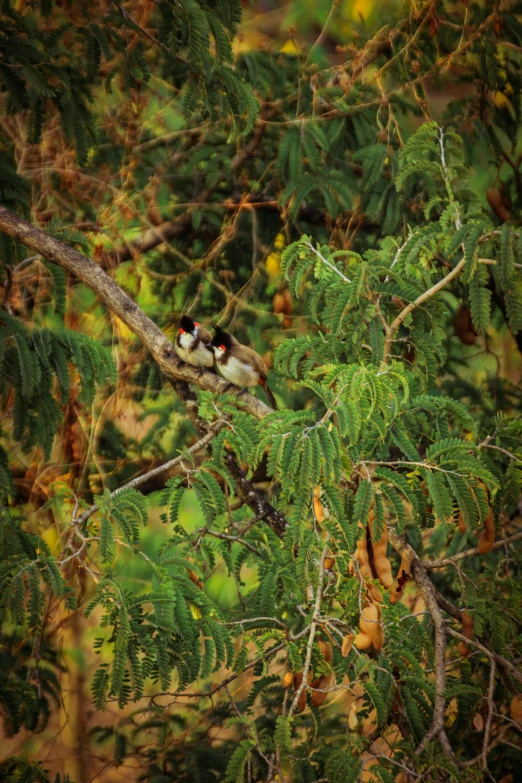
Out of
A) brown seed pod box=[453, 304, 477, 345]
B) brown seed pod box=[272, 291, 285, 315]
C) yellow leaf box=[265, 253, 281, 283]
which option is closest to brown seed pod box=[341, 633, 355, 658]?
brown seed pod box=[453, 304, 477, 345]

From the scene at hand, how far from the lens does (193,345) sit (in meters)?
3.91

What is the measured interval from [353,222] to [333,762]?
3.42 metres

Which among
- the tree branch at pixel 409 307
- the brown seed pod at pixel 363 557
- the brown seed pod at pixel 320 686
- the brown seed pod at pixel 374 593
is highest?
the tree branch at pixel 409 307

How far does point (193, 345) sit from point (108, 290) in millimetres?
546

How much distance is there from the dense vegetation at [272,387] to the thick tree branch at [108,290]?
12 millimetres

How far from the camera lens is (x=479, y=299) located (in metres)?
2.86

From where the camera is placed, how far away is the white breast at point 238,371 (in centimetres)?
412

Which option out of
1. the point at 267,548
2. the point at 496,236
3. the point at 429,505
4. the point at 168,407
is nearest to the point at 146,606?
the point at 168,407

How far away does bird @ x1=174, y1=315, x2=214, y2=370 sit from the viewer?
382 cm

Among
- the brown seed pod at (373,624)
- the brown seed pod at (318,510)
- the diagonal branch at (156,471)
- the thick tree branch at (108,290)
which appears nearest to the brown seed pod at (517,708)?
the brown seed pod at (373,624)

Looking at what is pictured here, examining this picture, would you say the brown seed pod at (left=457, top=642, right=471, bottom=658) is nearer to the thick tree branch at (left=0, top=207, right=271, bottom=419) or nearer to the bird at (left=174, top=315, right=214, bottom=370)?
the thick tree branch at (left=0, top=207, right=271, bottom=419)

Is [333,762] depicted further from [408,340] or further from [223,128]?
[223,128]

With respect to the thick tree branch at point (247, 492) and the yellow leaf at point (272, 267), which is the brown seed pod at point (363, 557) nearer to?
the thick tree branch at point (247, 492)

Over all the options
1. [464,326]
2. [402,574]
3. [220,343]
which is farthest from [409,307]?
[464,326]
